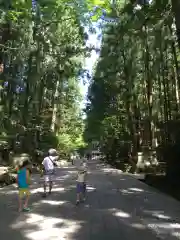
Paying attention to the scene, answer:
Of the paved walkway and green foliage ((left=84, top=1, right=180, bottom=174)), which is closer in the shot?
the paved walkway

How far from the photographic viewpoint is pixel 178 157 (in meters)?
13.0

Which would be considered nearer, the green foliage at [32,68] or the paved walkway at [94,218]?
the paved walkway at [94,218]

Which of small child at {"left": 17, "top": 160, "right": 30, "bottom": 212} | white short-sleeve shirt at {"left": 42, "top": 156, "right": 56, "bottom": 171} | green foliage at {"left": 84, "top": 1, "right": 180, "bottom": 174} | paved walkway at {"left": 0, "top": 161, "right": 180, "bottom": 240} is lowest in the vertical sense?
paved walkway at {"left": 0, "top": 161, "right": 180, "bottom": 240}

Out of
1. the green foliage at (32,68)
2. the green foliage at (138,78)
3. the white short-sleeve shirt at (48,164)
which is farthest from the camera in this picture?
the green foliage at (32,68)

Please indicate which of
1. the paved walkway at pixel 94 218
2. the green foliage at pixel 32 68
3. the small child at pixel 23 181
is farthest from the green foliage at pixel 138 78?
the paved walkway at pixel 94 218

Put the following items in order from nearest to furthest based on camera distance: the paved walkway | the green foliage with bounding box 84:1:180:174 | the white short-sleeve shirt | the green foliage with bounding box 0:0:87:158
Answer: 1. the paved walkway
2. the white short-sleeve shirt
3. the green foliage with bounding box 84:1:180:174
4. the green foliage with bounding box 0:0:87:158

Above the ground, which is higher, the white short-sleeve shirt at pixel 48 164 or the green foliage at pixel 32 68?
the green foliage at pixel 32 68

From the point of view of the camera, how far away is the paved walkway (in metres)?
6.66

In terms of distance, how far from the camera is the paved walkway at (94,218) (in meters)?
6.66

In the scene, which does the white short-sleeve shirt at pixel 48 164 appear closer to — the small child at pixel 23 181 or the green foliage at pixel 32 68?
the small child at pixel 23 181

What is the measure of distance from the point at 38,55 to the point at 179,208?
19.8m

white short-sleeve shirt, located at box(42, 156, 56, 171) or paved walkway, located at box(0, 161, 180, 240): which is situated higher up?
white short-sleeve shirt, located at box(42, 156, 56, 171)

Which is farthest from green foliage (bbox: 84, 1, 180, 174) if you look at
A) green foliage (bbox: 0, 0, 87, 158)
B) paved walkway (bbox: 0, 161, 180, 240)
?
paved walkway (bbox: 0, 161, 180, 240)

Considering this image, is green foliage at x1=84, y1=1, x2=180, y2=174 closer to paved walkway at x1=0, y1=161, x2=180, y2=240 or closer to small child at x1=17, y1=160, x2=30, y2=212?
small child at x1=17, y1=160, x2=30, y2=212
